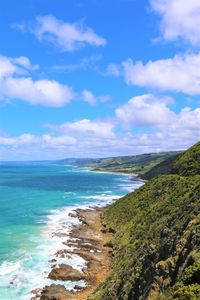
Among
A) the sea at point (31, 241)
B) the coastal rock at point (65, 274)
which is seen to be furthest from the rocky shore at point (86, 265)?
the sea at point (31, 241)

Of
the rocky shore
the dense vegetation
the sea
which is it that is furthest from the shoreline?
the dense vegetation

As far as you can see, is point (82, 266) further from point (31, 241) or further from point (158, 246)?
point (31, 241)

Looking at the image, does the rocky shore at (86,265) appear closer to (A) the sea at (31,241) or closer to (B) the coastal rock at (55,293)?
(B) the coastal rock at (55,293)

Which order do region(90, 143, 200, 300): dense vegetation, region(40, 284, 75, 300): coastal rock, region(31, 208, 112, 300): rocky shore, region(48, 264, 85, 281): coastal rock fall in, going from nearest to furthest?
region(90, 143, 200, 300): dense vegetation
region(40, 284, 75, 300): coastal rock
region(31, 208, 112, 300): rocky shore
region(48, 264, 85, 281): coastal rock

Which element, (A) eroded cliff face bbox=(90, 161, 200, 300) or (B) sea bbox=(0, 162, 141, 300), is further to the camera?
(B) sea bbox=(0, 162, 141, 300)

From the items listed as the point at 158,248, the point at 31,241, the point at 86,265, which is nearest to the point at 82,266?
the point at 86,265

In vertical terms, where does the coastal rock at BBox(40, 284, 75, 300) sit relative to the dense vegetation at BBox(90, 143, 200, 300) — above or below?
below

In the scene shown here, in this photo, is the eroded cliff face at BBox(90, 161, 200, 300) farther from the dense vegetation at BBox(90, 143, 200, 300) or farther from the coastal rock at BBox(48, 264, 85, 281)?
the coastal rock at BBox(48, 264, 85, 281)
